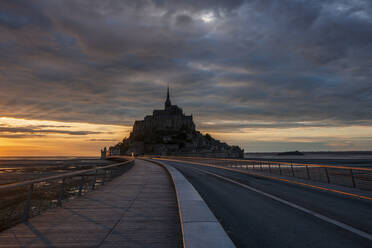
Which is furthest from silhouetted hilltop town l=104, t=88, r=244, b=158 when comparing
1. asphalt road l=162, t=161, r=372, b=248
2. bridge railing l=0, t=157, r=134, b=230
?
asphalt road l=162, t=161, r=372, b=248

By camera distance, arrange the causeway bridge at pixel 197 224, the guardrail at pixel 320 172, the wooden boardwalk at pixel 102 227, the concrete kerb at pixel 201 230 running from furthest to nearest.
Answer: the guardrail at pixel 320 172, the wooden boardwalk at pixel 102 227, the causeway bridge at pixel 197 224, the concrete kerb at pixel 201 230

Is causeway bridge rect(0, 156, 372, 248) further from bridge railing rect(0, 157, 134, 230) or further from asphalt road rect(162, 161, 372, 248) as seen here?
bridge railing rect(0, 157, 134, 230)

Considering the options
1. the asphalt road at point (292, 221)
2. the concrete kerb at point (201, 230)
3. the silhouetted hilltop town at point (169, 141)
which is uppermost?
the silhouetted hilltop town at point (169, 141)

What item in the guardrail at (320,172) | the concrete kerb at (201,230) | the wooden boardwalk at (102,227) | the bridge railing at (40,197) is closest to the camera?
the concrete kerb at (201,230)

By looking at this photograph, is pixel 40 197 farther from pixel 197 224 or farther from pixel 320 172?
pixel 320 172

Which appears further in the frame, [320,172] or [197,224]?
[320,172]

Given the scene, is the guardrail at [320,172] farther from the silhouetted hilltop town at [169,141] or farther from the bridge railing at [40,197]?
the silhouetted hilltop town at [169,141]

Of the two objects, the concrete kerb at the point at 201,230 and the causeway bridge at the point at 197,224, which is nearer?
the concrete kerb at the point at 201,230

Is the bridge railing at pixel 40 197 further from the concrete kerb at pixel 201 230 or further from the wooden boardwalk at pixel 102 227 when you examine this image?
the concrete kerb at pixel 201 230

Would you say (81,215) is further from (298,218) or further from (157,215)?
(298,218)

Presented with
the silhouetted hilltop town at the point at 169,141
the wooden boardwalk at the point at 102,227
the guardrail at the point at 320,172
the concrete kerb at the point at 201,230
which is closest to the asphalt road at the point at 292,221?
the concrete kerb at the point at 201,230

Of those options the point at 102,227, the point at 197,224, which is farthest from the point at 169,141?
the point at 197,224

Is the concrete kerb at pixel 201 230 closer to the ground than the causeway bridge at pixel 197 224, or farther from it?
farther from it

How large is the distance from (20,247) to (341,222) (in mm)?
7323
